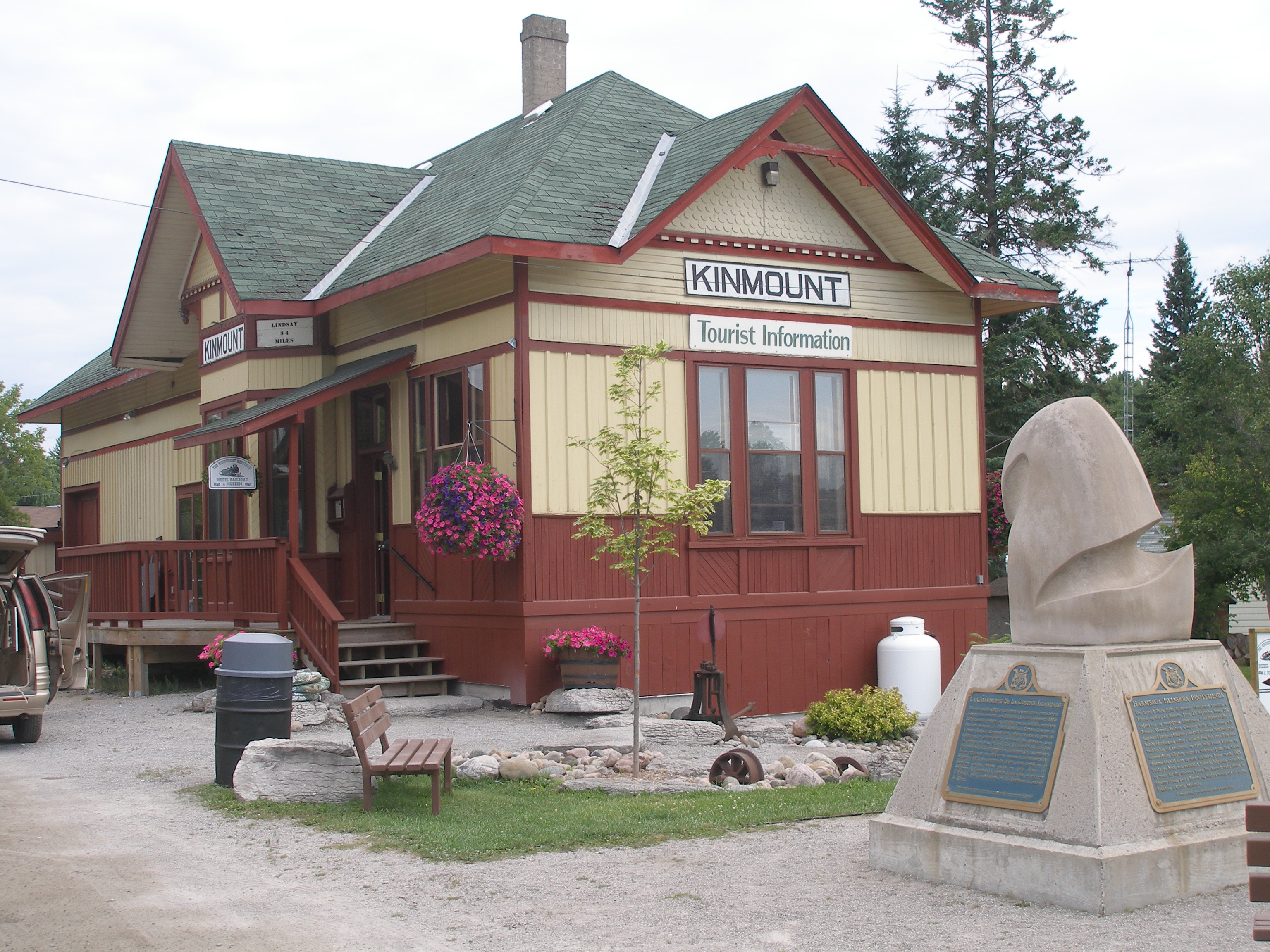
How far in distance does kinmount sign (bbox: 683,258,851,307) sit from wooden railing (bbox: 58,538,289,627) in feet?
18.2

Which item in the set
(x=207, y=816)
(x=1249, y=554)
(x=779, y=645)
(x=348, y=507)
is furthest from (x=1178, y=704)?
(x=1249, y=554)

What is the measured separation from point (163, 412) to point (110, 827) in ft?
51.9

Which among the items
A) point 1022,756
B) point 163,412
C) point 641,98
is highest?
point 641,98

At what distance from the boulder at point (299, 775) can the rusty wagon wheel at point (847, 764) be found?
390 centimetres

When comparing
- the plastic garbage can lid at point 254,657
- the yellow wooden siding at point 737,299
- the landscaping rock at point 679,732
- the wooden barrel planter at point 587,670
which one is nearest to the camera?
the plastic garbage can lid at point 254,657

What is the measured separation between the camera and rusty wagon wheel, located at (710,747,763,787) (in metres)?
10.3

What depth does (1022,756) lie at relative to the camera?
21.7 feet

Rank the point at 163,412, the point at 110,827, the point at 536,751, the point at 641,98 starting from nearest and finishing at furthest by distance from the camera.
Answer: the point at 110,827 < the point at 536,751 < the point at 641,98 < the point at 163,412

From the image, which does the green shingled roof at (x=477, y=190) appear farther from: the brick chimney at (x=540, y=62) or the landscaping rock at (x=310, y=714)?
the landscaping rock at (x=310, y=714)

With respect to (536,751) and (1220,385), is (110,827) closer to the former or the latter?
(536,751)

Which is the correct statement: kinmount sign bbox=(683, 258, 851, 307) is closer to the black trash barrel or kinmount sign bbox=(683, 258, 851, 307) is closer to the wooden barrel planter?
the wooden barrel planter

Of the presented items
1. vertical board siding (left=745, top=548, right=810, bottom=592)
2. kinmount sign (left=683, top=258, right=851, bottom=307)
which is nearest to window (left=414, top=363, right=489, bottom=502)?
kinmount sign (left=683, top=258, right=851, bottom=307)

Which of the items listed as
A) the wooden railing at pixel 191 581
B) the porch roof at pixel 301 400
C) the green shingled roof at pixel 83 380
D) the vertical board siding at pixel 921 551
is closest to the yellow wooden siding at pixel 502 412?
the porch roof at pixel 301 400

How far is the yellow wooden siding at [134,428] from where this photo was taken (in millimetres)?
22314
